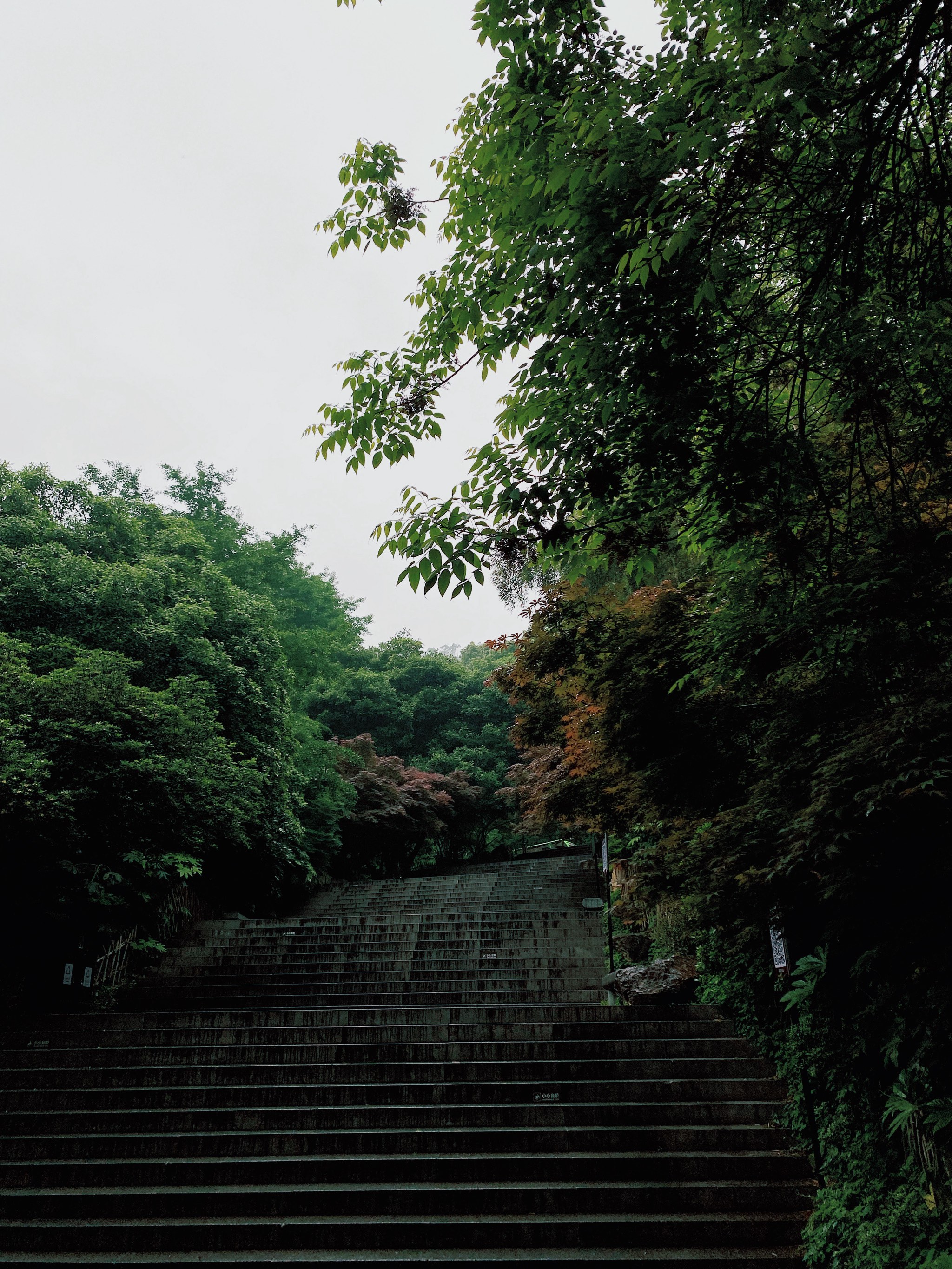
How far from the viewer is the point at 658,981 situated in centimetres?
758

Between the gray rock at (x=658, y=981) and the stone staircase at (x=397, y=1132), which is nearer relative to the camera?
the stone staircase at (x=397, y=1132)

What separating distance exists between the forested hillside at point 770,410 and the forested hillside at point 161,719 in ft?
20.5

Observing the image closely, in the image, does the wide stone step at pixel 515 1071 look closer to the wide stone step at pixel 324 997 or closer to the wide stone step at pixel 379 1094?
the wide stone step at pixel 379 1094

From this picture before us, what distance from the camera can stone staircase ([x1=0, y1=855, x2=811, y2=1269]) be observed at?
450 centimetres

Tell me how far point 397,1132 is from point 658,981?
336 centimetres

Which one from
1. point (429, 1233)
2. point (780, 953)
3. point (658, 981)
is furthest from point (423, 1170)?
point (658, 981)

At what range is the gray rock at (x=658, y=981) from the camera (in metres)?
7.44

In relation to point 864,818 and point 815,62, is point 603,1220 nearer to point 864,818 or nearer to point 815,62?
point 864,818

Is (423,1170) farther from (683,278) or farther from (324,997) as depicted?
(683,278)

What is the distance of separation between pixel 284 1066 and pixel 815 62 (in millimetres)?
7543

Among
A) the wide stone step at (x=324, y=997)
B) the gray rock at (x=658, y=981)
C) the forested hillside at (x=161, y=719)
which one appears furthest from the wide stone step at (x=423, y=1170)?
the forested hillside at (x=161, y=719)

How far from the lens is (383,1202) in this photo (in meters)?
4.75

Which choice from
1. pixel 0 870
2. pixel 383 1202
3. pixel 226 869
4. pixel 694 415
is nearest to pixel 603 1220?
pixel 383 1202

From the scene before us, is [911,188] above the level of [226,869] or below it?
above
